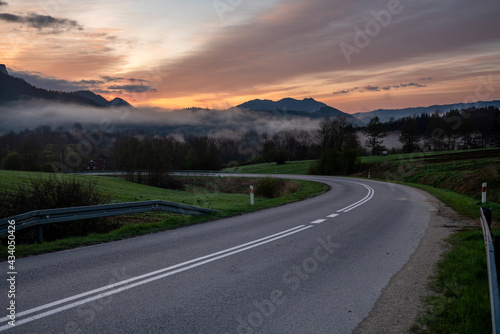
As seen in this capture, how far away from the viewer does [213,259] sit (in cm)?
673

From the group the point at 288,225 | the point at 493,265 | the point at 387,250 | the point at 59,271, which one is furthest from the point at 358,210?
the point at 59,271

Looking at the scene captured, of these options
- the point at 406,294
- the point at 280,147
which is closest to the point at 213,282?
the point at 406,294

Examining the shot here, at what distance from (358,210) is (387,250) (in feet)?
22.2

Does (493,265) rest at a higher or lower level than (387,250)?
higher

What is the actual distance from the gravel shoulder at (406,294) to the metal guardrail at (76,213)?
7.80 metres

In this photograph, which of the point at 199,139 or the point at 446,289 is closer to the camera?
the point at 446,289

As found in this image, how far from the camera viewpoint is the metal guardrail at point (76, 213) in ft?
25.7

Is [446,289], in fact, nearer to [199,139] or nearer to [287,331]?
[287,331]

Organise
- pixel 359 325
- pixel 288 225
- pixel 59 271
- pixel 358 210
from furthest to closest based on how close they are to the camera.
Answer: pixel 358 210, pixel 288 225, pixel 59 271, pixel 359 325

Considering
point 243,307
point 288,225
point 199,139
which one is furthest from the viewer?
point 199,139

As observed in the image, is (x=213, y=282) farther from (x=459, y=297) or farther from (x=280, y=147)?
(x=280, y=147)

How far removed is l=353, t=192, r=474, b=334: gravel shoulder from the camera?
4.10 metres

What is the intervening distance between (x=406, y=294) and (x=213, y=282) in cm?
307

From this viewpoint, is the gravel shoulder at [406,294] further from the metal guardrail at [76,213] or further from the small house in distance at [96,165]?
the small house in distance at [96,165]
